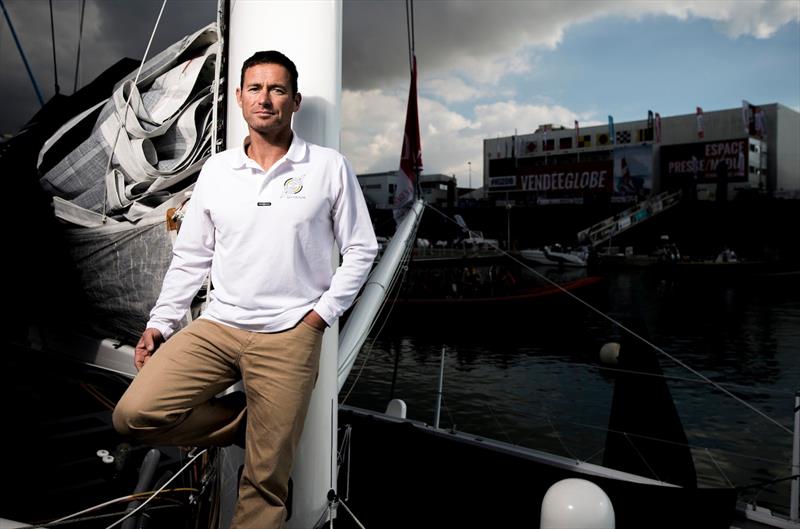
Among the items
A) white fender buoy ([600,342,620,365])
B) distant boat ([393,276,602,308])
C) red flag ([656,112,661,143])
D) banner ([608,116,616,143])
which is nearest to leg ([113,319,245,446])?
white fender buoy ([600,342,620,365])

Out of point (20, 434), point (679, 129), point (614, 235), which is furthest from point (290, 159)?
point (679, 129)

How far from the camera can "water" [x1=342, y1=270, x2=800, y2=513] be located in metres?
8.23

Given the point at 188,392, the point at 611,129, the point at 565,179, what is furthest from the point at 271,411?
the point at 611,129

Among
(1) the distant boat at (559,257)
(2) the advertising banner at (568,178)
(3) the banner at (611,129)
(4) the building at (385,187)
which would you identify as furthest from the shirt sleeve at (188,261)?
(4) the building at (385,187)

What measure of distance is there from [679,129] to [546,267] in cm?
2222

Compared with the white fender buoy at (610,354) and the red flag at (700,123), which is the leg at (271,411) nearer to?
the white fender buoy at (610,354)

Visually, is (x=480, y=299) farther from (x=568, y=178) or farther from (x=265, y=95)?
(x=568, y=178)

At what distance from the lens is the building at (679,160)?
4372cm

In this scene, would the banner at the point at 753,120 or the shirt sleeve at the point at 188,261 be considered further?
the banner at the point at 753,120

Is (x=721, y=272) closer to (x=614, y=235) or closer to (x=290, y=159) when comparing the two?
(x=614, y=235)

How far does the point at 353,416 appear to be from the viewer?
420cm

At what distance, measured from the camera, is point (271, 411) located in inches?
65.3

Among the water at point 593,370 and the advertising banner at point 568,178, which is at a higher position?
the advertising banner at point 568,178

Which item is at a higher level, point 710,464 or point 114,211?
point 114,211
